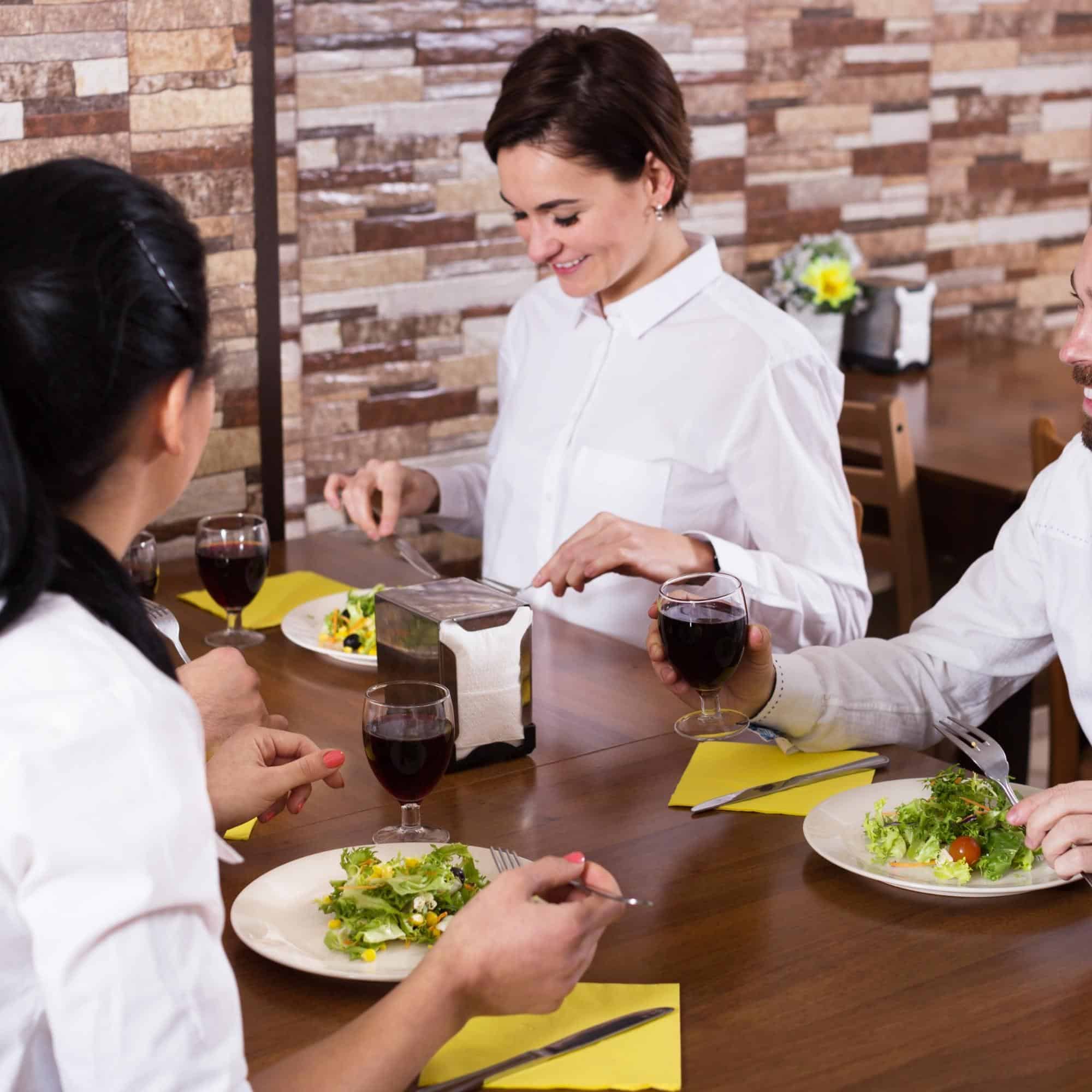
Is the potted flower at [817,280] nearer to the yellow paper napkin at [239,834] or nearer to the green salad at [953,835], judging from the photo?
the green salad at [953,835]

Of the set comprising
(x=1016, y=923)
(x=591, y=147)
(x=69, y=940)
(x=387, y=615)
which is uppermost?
(x=591, y=147)

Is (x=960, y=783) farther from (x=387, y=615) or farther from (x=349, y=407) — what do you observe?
(x=349, y=407)

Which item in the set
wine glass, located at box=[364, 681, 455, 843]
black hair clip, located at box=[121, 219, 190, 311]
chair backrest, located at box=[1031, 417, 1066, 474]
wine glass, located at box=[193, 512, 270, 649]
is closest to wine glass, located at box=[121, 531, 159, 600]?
wine glass, located at box=[193, 512, 270, 649]

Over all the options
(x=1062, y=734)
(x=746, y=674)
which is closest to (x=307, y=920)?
(x=746, y=674)

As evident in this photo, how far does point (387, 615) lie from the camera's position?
5.35ft

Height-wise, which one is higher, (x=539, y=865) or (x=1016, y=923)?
(x=539, y=865)

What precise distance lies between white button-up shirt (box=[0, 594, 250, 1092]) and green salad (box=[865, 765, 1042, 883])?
664 mm

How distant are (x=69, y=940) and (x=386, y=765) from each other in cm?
55

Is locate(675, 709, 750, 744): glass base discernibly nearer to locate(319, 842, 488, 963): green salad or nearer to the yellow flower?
locate(319, 842, 488, 963): green salad

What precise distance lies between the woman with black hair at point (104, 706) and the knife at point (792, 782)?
0.51 meters

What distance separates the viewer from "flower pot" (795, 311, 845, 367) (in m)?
3.41

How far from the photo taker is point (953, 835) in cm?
132

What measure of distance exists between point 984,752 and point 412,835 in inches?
21.6

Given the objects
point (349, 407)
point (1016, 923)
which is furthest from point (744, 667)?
point (349, 407)
